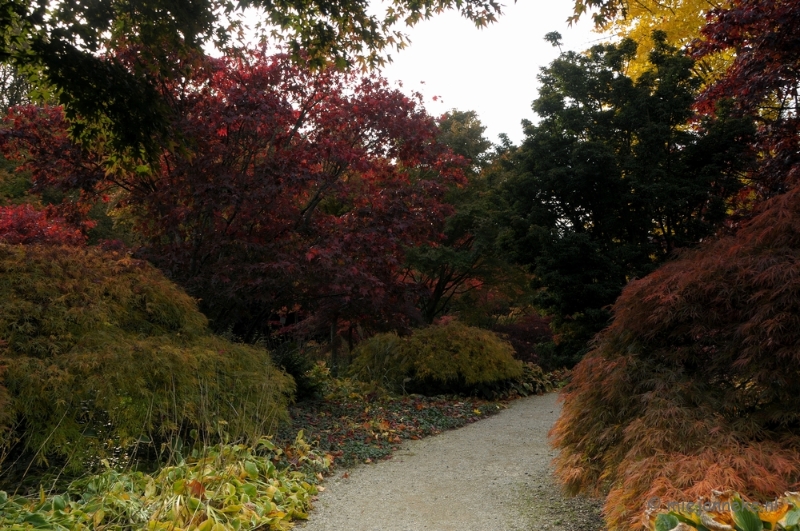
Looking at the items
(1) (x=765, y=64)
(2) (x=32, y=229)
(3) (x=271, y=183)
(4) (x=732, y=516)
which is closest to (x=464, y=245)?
(3) (x=271, y=183)

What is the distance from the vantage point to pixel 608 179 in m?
9.13

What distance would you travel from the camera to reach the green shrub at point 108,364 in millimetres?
4211

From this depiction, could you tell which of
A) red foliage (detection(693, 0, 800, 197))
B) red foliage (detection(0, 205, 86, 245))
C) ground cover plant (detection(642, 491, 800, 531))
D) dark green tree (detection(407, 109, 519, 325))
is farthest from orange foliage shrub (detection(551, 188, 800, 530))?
dark green tree (detection(407, 109, 519, 325))

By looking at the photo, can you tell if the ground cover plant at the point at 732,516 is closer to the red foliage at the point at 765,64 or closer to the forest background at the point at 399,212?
the forest background at the point at 399,212

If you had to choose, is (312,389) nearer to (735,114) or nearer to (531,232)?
(531,232)

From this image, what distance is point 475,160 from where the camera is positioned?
635 inches

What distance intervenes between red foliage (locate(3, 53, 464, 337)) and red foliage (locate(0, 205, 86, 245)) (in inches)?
25.7

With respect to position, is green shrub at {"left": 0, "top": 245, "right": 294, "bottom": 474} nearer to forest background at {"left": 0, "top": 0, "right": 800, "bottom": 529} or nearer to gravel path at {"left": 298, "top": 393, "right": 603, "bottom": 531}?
forest background at {"left": 0, "top": 0, "right": 800, "bottom": 529}

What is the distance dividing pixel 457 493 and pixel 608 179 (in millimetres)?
5658

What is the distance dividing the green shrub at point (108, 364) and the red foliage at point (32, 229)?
203 cm

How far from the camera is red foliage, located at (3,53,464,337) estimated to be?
706cm

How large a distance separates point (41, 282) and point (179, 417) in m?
1.55

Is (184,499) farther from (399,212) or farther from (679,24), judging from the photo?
Answer: (679,24)

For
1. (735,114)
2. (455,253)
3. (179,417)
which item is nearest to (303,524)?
(179,417)
